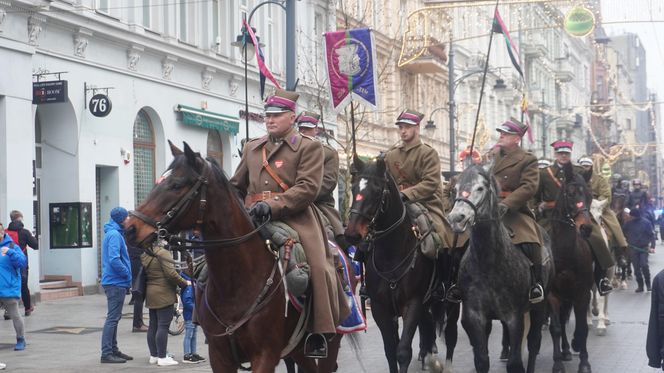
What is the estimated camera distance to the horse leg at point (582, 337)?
39.9ft

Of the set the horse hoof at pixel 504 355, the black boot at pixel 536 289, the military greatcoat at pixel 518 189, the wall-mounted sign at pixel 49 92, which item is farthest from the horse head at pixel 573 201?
the wall-mounted sign at pixel 49 92

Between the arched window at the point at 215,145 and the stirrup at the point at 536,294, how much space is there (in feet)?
71.0

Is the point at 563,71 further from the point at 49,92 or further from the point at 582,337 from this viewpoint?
the point at 582,337

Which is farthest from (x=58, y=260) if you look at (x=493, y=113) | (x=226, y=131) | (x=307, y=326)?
(x=493, y=113)

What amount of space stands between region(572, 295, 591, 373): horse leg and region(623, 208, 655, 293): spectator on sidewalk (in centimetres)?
1145

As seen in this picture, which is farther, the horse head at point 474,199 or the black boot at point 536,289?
the black boot at point 536,289

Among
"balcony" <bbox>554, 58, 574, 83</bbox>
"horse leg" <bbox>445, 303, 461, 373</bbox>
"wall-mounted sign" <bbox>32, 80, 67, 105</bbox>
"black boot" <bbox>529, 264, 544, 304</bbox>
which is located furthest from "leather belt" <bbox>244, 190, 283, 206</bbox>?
"balcony" <bbox>554, 58, 574, 83</bbox>

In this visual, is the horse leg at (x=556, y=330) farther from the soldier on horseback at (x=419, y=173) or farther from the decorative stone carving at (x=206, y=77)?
the decorative stone carving at (x=206, y=77)

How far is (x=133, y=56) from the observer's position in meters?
26.7

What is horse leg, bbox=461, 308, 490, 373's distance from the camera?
10180mm

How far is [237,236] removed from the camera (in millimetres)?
7500

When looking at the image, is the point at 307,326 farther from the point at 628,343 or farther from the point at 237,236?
the point at 628,343

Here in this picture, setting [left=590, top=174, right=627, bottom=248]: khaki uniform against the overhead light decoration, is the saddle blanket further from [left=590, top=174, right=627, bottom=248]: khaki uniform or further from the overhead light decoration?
the overhead light decoration

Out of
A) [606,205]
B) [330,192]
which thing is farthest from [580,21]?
[330,192]
